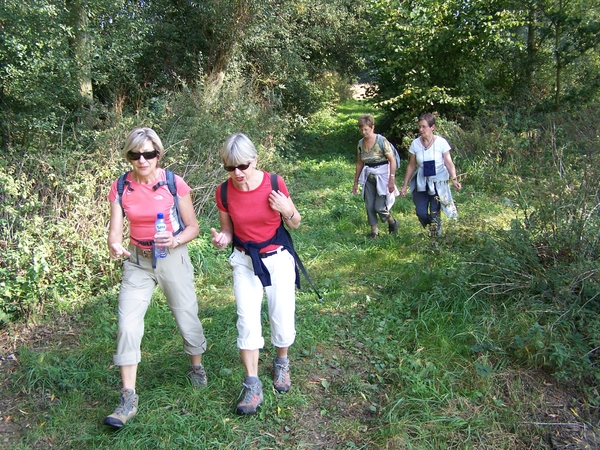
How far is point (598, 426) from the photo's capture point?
3223 mm

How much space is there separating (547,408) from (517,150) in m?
7.03

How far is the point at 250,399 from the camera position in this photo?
335cm

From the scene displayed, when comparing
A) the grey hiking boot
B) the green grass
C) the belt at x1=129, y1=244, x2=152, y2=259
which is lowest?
the green grass

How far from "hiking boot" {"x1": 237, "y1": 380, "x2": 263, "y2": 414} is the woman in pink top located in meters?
0.68

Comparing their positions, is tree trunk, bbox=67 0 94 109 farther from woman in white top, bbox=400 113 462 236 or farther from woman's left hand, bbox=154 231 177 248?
woman's left hand, bbox=154 231 177 248

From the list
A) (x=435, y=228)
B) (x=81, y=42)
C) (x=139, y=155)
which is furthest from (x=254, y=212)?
(x=81, y=42)

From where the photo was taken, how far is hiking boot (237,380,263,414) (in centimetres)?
333

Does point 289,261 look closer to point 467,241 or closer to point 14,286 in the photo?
point 467,241

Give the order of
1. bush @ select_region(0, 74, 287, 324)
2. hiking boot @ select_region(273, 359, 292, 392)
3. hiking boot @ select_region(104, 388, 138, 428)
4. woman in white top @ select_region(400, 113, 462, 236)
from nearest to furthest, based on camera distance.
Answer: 1. hiking boot @ select_region(104, 388, 138, 428)
2. hiking boot @ select_region(273, 359, 292, 392)
3. bush @ select_region(0, 74, 287, 324)
4. woman in white top @ select_region(400, 113, 462, 236)

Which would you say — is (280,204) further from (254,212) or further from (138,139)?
(138,139)

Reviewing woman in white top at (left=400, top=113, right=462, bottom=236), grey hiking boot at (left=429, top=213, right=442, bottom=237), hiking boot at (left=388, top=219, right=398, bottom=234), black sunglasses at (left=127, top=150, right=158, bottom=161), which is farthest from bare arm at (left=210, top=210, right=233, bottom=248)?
hiking boot at (left=388, top=219, right=398, bottom=234)

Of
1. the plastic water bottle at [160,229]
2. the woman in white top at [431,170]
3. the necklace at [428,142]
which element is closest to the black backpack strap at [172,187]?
the plastic water bottle at [160,229]

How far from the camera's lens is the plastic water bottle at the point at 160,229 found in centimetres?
321

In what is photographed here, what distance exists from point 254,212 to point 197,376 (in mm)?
1335
